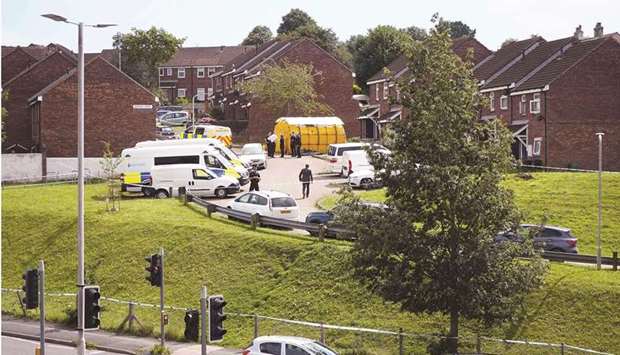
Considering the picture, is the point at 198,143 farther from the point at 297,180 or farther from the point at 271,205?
the point at 271,205

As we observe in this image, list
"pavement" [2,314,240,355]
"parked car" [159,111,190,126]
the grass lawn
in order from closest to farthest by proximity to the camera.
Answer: "pavement" [2,314,240,355] < the grass lawn < "parked car" [159,111,190,126]

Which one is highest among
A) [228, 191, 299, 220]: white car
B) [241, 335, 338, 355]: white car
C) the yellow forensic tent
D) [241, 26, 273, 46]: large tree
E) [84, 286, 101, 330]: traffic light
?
[241, 26, 273, 46]: large tree

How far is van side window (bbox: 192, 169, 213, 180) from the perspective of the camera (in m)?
55.6

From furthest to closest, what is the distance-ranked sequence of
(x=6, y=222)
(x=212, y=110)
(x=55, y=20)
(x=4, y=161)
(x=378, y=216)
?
Answer: (x=212, y=110)
(x=4, y=161)
(x=6, y=222)
(x=378, y=216)
(x=55, y=20)

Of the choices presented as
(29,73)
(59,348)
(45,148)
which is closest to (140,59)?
(29,73)

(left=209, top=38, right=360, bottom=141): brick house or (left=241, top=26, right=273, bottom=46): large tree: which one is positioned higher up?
(left=241, top=26, right=273, bottom=46): large tree

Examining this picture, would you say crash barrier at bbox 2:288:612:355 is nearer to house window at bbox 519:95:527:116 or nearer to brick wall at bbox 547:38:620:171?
brick wall at bbox 547:38:620:171

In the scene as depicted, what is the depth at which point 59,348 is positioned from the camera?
118 feet

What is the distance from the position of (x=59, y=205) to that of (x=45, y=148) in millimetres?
20834

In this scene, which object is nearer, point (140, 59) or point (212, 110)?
point (212, 110)

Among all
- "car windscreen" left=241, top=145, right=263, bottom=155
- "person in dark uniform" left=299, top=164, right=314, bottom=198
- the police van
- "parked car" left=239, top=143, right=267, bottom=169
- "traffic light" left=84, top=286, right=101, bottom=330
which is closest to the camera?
"traffic light" left=84, top=286, right=101, bottom=330

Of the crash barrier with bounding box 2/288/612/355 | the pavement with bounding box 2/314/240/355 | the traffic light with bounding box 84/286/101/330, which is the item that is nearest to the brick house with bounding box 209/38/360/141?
the pavement with bounding box 2/314/240/355

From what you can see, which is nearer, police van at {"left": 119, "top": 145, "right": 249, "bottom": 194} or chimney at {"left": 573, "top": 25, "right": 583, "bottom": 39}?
police van at {"left": 119, "top": 145, "right": 249, "bottom": 194}

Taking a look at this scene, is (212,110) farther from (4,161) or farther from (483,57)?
(4,161)
